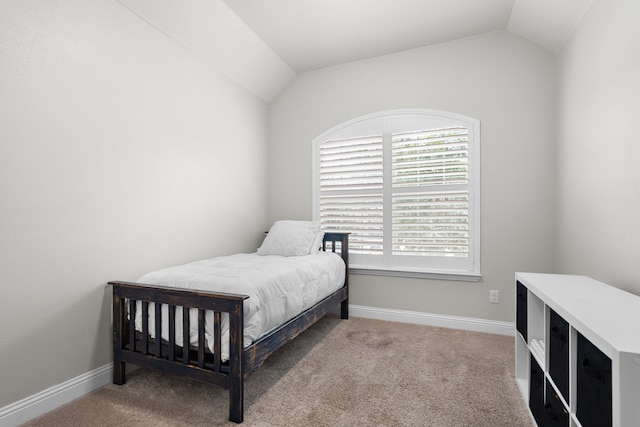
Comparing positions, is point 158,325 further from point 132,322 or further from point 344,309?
point 344,309

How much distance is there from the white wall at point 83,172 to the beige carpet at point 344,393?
39 cm

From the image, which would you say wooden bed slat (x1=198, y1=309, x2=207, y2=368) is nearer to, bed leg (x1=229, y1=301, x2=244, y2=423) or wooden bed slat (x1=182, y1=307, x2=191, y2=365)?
wooden bed slat (x1=182, y1=307, x2=191, y2=365)

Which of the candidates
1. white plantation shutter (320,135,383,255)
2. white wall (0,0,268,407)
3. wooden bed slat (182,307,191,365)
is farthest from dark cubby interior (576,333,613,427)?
white wall (0,0,268,407)

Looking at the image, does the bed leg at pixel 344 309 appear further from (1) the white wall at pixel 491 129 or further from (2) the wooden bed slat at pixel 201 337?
(2) the wooden bed slat at pixel 201 337

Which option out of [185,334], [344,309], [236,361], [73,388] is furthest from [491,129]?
[73,388]

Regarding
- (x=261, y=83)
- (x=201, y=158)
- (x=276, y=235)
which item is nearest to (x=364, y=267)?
(x=276, y=235)

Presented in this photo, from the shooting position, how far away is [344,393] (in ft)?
6.49

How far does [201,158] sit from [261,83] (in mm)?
1250

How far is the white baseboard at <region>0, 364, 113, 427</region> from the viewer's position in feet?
5.34

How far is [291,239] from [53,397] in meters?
1.96

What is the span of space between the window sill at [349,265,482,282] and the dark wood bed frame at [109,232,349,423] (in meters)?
1.34

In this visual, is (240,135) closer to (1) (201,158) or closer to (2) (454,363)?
(1) (201,158)

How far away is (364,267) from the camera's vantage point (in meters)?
3.49

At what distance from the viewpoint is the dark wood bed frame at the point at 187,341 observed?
1.68 m
